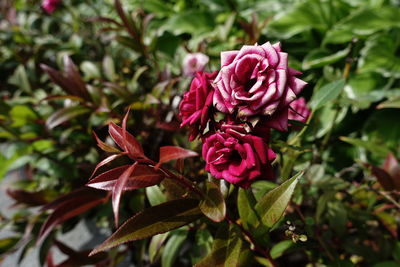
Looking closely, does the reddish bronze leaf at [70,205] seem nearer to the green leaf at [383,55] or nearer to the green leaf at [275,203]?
the green leaf at [275,203]

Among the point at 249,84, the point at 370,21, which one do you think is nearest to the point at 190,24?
the point at 370,21

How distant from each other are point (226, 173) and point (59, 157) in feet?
3.08

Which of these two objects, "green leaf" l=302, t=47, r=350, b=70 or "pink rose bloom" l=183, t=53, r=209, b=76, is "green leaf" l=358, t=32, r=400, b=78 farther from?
"pink rose bloom" l=183, t=53, r=209, b=76

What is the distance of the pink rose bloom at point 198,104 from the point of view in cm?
50

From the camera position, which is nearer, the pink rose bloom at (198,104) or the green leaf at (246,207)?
the pink rose bloom at (198,104)

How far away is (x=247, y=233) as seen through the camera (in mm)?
601

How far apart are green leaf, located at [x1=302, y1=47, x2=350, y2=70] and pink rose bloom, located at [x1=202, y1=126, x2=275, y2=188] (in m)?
0.75

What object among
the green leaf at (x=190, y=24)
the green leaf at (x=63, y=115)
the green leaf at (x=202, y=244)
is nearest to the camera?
the green leaf at (x=202, y=244)

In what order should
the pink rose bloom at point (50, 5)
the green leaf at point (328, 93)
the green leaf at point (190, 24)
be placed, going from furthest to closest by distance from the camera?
the pink rose bloom at point (50, 5) → the green leaf at point (190, 24) → the green leaf at point (328, 93)

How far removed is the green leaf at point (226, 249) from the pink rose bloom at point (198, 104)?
0.65 feet

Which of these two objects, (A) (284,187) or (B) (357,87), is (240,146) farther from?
(B) (357,87)

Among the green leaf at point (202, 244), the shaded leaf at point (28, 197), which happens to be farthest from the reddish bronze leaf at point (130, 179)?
the shaded leaf at point (28, 197)

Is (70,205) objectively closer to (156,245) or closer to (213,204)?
(156,245)

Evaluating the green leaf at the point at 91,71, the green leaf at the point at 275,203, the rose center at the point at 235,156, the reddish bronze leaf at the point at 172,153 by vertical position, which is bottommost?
the green leaf at the point at 275,203
